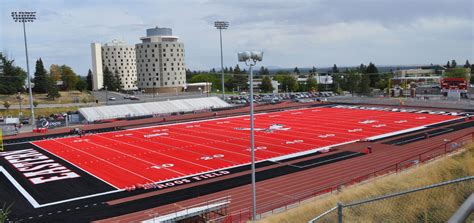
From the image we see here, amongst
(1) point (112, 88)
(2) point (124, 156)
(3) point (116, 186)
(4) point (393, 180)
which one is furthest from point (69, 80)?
(4) point (393, 180)

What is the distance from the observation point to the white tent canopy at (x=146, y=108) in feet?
175

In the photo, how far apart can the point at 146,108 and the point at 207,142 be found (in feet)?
85.0

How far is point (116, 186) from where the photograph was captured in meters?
22.1

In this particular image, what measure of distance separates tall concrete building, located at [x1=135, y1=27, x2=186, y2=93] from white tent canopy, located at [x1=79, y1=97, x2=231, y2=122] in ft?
169

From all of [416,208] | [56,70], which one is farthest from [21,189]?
[56,70]

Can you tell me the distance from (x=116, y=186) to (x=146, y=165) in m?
4.70

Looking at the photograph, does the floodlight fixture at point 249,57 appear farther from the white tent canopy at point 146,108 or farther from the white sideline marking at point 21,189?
the white tent canopy at point 146,108

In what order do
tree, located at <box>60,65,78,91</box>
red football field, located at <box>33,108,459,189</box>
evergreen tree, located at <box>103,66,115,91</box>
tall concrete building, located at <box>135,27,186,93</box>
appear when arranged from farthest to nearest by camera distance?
tall concrete building, located at <box>135,27,186,93</box> < tree, located at <box>60,65,78,91</box> < evergreen tree, located at <box>103,66,115,91</box> < red football field, located at <box>33,108,459,189</box>

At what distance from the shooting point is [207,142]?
3441 cm

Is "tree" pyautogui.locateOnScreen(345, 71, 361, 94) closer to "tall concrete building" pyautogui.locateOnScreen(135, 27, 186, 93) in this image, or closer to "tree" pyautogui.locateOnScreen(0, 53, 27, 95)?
"tall concrete building" pyautogui.locateOnScreen(135, 27, 186, 93)

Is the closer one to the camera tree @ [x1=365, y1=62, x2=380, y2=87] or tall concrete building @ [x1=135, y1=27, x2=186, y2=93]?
tree @ [x1=365, y1=62, x2=380, y2=87]

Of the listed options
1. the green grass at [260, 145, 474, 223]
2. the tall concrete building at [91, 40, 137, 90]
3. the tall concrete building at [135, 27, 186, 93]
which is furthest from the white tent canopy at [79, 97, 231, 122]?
the tall concrete building at [91, 40, 137, 90]

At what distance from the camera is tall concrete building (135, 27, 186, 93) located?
113812mm

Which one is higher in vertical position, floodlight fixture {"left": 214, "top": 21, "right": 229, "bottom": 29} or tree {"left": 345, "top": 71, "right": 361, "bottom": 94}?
floodlight fixture {"left": 214, "top": 21, "right": 229, "bottom": 29}
